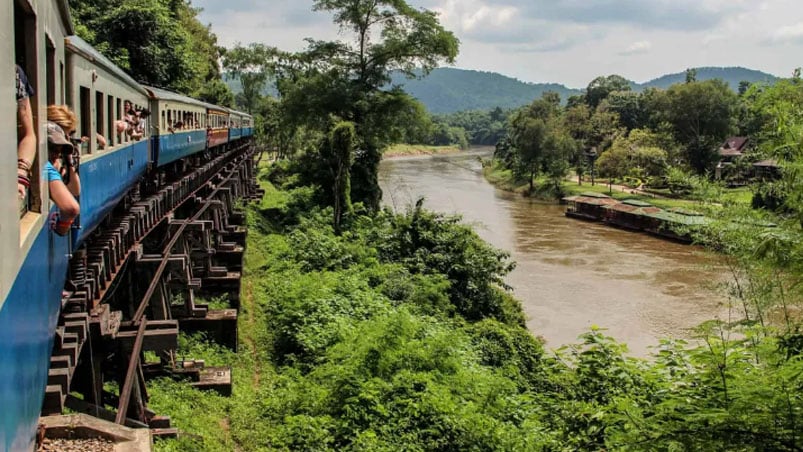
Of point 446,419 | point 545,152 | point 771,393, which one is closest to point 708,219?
point 446,419

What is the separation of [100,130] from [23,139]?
470 cm

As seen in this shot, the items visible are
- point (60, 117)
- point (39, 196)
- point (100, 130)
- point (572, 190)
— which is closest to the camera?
point (39, 196)

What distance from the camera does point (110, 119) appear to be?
761 centimetres

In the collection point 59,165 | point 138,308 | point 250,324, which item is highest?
point 59,165

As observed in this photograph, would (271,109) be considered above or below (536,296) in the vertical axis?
above

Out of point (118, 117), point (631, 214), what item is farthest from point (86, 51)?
point (631, 214)

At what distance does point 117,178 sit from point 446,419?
4.96 meters

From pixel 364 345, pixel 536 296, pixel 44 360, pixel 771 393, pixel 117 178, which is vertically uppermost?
pixel 117 178

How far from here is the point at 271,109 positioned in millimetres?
50031

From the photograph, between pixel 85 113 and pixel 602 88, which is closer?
pixel 85 113

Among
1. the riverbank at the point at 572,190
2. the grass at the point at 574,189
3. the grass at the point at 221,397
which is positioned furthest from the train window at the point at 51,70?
the riverbank at the point at 572,190

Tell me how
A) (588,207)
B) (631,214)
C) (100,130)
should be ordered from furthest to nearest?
(588,207)
(631,214)
(100,130)

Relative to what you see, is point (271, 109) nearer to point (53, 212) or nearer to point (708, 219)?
point (708, 219)

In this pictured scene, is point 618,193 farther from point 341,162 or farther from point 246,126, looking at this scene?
point 341,162
